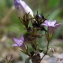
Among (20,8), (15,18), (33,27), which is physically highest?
(15,18)

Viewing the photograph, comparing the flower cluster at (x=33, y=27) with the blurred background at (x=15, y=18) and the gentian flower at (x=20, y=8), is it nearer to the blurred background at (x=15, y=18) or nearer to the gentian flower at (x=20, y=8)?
the gentian flower at (x=20, y=8)

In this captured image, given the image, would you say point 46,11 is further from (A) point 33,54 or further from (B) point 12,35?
(A) point 33,54

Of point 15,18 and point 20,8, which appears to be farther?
point 15,18

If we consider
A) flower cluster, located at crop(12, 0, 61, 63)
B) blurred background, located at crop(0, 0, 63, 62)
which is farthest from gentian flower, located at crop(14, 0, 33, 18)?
blurred background, located at crop(0, 0, 63, 62)

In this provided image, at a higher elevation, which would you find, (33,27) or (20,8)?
(20,8)

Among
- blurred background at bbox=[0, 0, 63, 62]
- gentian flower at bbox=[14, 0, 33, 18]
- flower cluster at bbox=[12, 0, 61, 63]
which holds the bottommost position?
flower cluster at bbox=[12, 0, 61, 63]

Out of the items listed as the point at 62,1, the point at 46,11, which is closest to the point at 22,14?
the point at 46,11

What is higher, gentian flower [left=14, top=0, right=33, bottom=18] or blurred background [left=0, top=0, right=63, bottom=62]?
blurred background [left=0, top=0, right=63, bottom=62]

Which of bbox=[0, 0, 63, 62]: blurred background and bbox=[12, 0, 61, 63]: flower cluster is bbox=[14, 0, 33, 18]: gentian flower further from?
bbox=[0, 0, 63, 62]: blurred background

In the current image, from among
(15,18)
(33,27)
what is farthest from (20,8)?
(15,18)

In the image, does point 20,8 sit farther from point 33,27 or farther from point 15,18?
point 15,18

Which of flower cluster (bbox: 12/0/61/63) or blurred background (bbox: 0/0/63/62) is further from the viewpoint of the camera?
blurred background (bbox: 0/0/63/62)
